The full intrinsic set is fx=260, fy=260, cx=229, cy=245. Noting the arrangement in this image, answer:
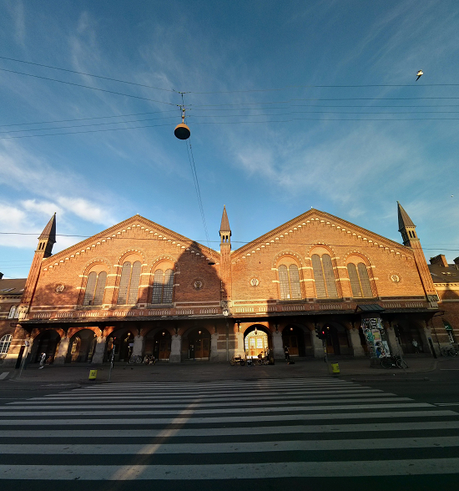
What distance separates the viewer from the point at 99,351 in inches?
934

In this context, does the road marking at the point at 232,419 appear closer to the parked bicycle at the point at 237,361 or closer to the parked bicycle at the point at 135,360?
the parked bicycle at the point at 237,361

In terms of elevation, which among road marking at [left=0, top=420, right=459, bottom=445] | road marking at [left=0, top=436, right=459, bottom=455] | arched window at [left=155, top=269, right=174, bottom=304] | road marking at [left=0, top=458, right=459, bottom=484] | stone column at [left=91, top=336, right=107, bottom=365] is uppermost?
arched window at [left=155, top=269, right=174, bottom=304]

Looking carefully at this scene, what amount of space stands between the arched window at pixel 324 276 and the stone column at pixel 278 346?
18.6 feet

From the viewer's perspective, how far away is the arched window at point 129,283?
25625mm

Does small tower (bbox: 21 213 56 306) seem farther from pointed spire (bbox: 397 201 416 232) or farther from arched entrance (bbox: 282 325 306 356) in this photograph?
pointed spire (bbox: 397 201 416 232)

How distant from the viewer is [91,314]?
2477cm

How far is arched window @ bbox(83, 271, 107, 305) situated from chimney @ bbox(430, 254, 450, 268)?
134ft

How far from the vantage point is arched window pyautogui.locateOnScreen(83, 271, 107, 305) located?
84.4ft

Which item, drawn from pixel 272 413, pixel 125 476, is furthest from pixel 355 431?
pixel 125 476

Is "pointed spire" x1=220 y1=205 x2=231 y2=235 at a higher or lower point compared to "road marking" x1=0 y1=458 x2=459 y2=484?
higher

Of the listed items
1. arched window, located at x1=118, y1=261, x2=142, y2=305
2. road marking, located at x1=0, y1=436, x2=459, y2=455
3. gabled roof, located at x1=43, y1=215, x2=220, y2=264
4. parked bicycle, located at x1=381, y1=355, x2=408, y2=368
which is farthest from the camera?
gabled roof, located at x1=43, y1=215, x2=220, y2=264

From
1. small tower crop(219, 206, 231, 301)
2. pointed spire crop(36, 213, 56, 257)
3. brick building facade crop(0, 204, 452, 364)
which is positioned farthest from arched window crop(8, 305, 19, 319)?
small tower crop(219, 206, 231, 301)

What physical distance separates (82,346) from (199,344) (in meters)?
11.5

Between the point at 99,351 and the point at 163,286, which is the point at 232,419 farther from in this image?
the point at 99,351
